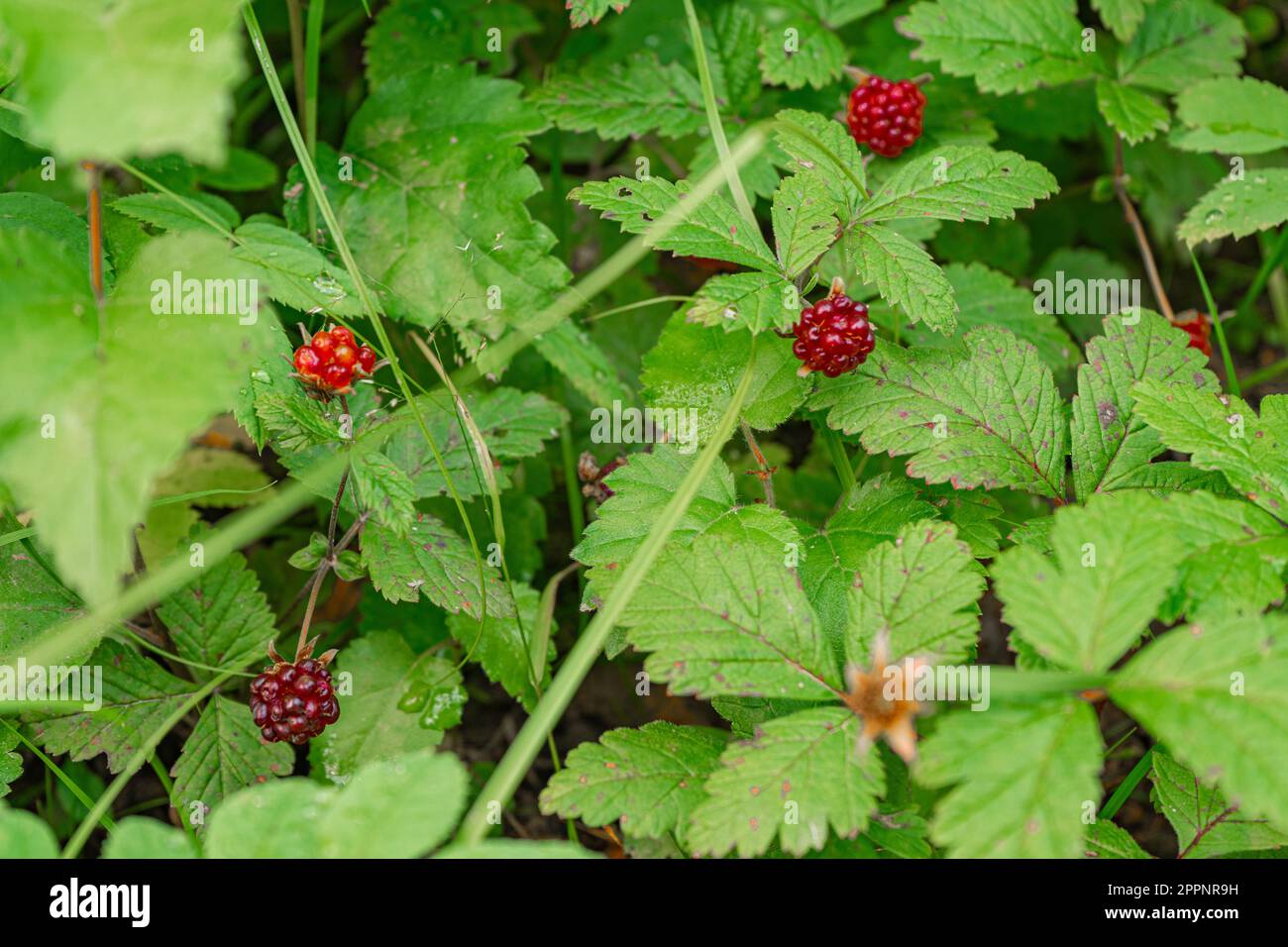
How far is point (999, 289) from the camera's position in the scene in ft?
7.79

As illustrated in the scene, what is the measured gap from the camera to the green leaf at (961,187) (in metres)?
1.83

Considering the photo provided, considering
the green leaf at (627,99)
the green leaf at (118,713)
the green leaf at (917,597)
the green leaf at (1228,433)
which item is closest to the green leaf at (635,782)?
the green leaf at (917,597)

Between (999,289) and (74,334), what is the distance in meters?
1.91

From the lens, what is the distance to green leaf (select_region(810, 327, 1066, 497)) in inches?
70.3

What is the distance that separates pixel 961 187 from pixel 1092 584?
0.84 meters

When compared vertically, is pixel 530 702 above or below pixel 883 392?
below

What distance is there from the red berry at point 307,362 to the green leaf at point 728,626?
63 centimetres

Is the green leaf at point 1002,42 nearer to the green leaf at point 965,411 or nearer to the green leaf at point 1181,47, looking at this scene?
the green leaf at point 1181,47

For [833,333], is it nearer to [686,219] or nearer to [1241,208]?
[686,219]

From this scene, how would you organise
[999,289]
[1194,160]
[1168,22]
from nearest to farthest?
[999,289]
[1168,22]
[1194,160]

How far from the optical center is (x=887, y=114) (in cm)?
227

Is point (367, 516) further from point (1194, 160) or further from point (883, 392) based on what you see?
point (1194, 160)
